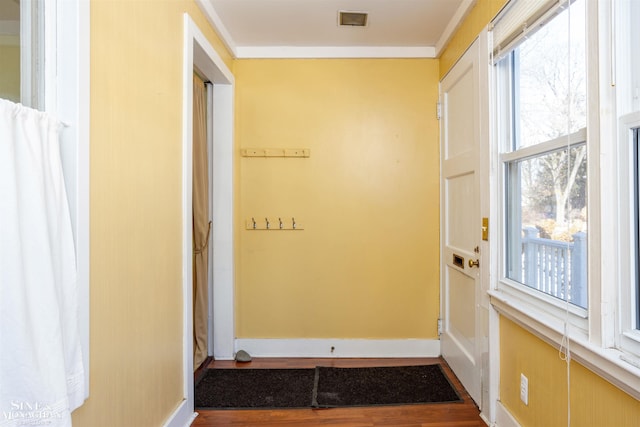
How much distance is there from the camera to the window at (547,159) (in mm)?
1389

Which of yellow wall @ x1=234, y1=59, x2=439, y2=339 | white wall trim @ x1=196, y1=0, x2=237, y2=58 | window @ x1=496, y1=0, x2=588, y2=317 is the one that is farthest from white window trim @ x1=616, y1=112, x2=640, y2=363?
white wall trim @ x1=196, y1=0, x2=237, y2=58

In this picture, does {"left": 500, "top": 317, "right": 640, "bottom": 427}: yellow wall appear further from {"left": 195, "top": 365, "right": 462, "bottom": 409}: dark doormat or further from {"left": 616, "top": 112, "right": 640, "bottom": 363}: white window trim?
{"left": 195, "top": 365, "right": 462, "bottom": 409}: dark doormat

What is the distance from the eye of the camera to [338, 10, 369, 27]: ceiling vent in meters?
2.48

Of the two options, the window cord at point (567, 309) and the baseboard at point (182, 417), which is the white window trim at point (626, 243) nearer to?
the window cord at point (567, 309)

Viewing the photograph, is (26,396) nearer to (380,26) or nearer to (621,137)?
(621,137)

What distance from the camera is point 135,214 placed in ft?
5.11

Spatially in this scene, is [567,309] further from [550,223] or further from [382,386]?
[382,386]

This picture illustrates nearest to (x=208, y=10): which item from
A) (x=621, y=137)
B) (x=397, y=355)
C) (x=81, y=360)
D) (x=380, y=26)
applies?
(x=380, y=26)

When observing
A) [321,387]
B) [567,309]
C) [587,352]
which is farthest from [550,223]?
[321,387]

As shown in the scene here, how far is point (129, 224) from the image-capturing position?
1.52 m

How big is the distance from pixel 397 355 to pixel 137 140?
2.49 metres

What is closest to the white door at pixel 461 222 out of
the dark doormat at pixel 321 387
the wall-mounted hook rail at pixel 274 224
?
the dark doormat at pixel 321 387

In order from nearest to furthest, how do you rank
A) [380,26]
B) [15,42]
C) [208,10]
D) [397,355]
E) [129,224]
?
1. [15,42]
2. [129,224]
3. [208,10]
4. [380,26]
5. [397,355]

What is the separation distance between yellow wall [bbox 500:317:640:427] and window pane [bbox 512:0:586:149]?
0.92 meters
